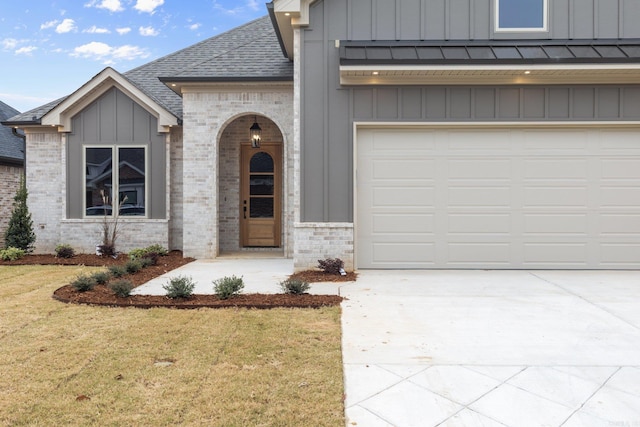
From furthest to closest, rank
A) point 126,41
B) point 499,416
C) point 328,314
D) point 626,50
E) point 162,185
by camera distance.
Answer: point 126,41 < point 162,185 < point 626,50 < point 328,314 < point 499,416

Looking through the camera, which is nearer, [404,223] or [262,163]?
[404,223]

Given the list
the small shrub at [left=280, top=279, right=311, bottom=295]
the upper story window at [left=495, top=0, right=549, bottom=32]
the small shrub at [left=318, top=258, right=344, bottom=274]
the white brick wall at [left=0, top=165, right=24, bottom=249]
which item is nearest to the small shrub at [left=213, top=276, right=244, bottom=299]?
the small shrub at [left=280, top=279, right=311, bottom=295]

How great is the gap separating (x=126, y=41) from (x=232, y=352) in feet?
117

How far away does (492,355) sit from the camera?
133 inches

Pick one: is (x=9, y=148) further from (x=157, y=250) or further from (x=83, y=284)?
(x=83, y=284)

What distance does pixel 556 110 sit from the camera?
7141mm

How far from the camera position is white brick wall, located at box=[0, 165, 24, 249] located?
12085 millimetres

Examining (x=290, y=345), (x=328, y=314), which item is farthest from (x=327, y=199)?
(x=290, y=345)

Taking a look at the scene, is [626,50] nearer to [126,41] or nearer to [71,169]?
[71,169]

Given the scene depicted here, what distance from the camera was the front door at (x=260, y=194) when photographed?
1042cm

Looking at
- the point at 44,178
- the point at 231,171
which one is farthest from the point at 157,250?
the point at 44,178

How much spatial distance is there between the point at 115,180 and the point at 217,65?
13.0 ft

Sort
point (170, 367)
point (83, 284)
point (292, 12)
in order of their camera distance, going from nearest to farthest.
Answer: point (170, 367) → point (83, 284) → point (292, 12)

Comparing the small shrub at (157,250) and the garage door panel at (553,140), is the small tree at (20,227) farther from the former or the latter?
the garage door panel at (553,140)
